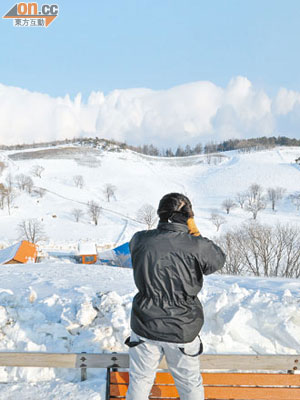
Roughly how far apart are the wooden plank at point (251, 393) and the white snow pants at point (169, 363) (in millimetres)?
608

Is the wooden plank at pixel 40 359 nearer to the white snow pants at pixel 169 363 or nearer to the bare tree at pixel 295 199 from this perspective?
the white snow pants at pixel 169 363

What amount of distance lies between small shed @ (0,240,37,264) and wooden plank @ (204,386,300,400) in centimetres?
2344

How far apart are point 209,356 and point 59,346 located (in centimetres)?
255

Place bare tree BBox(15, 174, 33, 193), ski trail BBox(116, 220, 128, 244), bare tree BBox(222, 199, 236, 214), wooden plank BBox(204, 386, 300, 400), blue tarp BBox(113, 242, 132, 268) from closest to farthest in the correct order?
wooden plank BBox(204, 386, 300, 400), blue tarp BBox(113, 242, 132, 268), ski trail BBox(116, 220, 128, 244), bare tree BBox(222, 199, 236, 214), bare tree BBox(15, 174, 33, 193)

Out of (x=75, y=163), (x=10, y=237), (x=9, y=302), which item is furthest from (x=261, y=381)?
(x=75, y=163)

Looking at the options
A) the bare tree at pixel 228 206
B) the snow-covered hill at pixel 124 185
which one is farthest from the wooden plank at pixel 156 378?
the bare tree at pixel 228 206

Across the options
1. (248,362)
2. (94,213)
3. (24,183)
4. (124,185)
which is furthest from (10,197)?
(248,362)

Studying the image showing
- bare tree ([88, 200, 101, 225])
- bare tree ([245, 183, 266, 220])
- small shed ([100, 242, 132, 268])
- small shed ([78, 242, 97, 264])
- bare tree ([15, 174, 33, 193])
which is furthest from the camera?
bare tree ([15, 174, 33, 193])

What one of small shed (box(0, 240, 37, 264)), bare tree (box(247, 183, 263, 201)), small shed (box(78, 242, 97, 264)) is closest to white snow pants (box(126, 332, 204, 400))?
small shed (box(0, 240, 37, 264))

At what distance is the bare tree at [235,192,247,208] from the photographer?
61606 millimetres

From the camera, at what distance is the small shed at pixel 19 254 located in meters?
23.9

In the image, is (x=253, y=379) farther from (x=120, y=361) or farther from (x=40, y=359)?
(x=40, y=359)

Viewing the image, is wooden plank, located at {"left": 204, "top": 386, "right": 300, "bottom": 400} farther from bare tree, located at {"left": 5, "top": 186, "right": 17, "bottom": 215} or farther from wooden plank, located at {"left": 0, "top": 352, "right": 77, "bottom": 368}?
bare tree, located at {"left": 5, "top": 186, "right": 17, "bottom": 215}

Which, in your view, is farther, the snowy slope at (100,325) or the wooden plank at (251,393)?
the snowy slope at (100,325)
